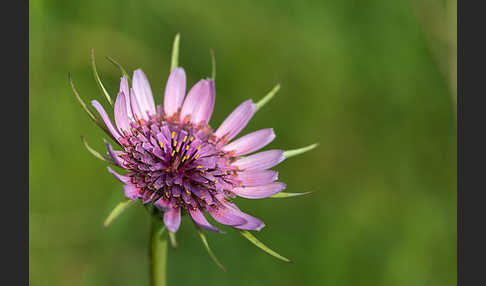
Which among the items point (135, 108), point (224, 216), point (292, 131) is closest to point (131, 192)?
point (224, 216)

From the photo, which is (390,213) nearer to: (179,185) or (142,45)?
(179,185)

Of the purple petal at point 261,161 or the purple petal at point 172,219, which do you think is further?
the purple petal at point 261,161

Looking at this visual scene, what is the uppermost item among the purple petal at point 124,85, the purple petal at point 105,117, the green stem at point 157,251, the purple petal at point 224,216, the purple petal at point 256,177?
the purple petal at point 124,85

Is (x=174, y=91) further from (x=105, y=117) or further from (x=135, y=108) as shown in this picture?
(x=105, y=117)

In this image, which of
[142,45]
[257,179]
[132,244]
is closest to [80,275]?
[132,244]

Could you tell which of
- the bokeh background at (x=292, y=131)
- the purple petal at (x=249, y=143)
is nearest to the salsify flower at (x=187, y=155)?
the purple petal at (x=249, y=143)

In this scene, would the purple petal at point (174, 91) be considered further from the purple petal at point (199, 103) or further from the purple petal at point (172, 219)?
the purple petal at point (172, 219)
